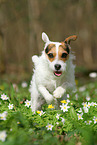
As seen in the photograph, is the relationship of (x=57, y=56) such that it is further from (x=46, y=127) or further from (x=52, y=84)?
(x=46, y=127)

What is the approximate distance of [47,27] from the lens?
2895 cm

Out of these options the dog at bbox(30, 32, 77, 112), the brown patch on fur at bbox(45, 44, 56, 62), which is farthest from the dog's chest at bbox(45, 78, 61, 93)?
the brown patch on fur at bbox(45, 44, 56, 62)

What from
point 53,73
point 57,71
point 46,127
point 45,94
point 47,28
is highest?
point 47,28

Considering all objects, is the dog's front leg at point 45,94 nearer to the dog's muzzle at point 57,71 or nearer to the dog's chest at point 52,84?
the dog's chest at point 52,84

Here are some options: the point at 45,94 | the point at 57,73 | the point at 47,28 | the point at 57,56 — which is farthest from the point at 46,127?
the point at 47,28

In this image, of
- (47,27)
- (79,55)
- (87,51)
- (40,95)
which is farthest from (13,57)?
(40,95)

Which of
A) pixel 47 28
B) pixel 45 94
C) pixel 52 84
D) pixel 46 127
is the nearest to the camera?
pixel 46 127

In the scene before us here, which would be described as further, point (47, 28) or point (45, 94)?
point (47, 28)

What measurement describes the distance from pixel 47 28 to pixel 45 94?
85.8 feet

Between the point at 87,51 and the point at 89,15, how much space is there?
4.53 m

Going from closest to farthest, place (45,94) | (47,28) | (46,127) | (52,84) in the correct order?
1. (46,127)
2. (45,94)
3. (52,84)
4. (47,28)

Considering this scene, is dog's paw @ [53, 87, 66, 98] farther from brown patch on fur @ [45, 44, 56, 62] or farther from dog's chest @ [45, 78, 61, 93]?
brown patch on fur @ [45, 44, 56, 62]

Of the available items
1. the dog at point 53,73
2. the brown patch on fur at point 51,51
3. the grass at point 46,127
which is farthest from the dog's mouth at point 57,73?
the grass at point 46,127

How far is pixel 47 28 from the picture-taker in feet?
95.2
